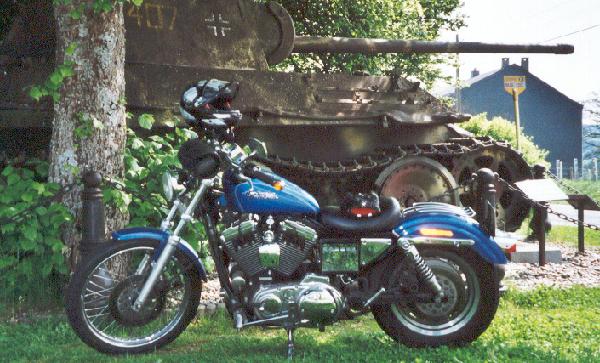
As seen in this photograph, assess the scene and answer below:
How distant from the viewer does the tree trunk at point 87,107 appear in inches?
284

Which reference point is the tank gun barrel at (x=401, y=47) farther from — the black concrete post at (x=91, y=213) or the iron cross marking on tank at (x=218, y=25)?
the black concrete post at (x=91, y=213)

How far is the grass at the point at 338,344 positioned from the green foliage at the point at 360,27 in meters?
13.2

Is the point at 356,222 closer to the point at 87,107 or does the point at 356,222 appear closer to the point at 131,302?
the point at 131,302

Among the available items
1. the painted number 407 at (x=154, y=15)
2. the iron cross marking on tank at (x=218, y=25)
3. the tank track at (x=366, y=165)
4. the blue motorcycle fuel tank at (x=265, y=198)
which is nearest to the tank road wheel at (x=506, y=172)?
the tank track at (x=366, y=165)

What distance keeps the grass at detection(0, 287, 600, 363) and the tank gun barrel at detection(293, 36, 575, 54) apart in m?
6.19

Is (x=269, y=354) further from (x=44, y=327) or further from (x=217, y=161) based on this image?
(x=44, y=327)

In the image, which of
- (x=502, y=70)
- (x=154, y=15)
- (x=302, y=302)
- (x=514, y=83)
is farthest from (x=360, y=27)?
(x=502, y=70)

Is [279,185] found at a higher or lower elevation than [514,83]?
lower

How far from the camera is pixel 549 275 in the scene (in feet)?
30.6

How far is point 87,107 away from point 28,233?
116 centimetres

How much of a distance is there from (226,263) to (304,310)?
641 mm

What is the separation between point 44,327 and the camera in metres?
6.73

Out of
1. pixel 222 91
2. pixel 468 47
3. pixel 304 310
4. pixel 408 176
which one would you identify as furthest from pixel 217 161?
pixel 468 47

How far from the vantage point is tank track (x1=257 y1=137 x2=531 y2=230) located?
10.9 meters
